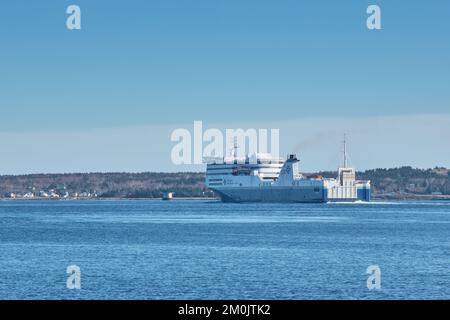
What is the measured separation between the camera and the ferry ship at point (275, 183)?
16612cm

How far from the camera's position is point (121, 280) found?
34.1 m

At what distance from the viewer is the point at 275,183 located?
168m

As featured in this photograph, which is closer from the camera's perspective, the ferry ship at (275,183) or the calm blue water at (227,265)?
the calm blue water at (227,265)

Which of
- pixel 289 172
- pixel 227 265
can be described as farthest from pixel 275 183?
pixel 227 265

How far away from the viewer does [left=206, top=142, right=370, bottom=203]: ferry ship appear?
6540 inches
